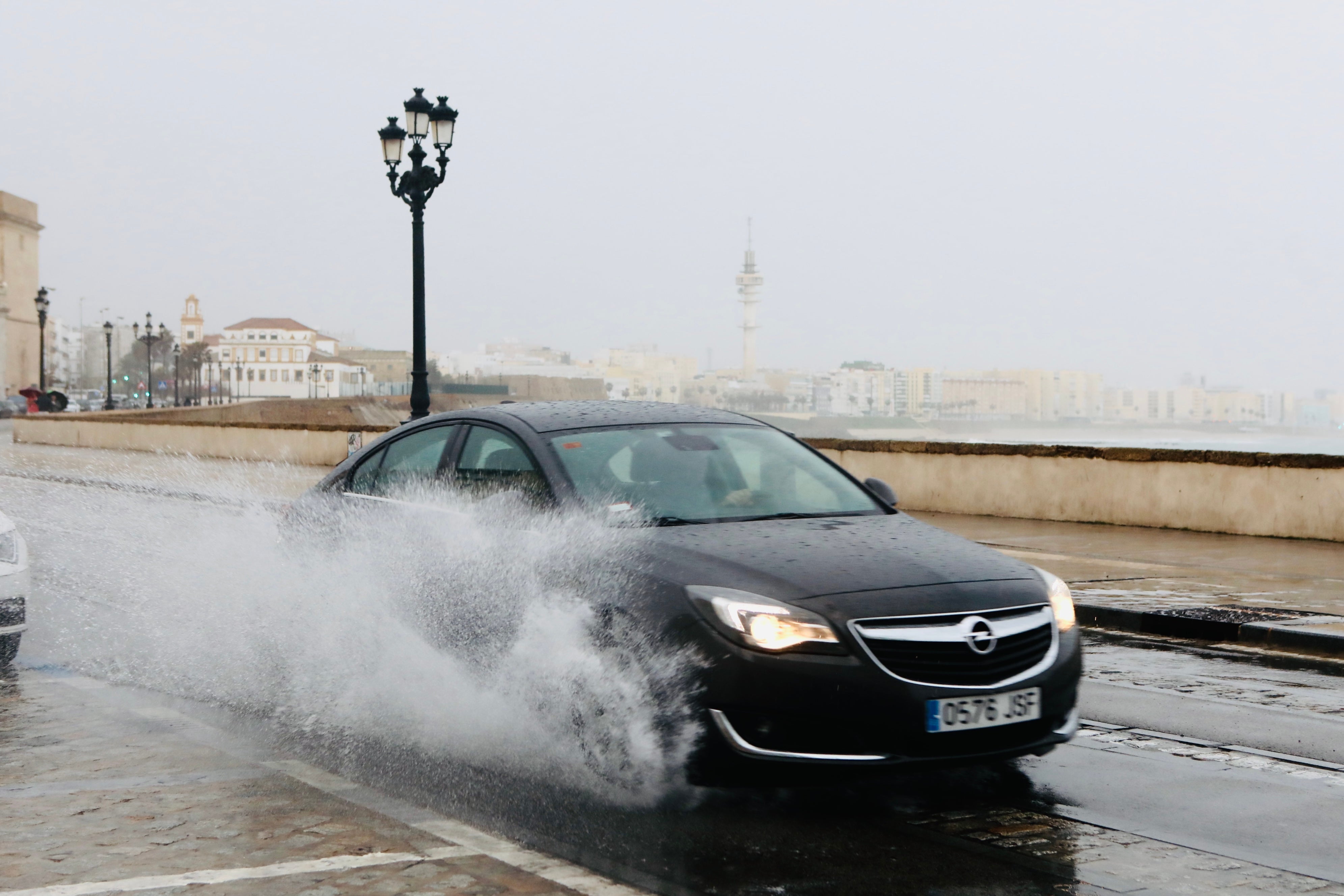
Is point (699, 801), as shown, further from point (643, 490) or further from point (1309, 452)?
point (1309, 452)

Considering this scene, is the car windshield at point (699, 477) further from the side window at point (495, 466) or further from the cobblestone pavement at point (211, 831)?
the cobblestone pavement at point (211, 831)

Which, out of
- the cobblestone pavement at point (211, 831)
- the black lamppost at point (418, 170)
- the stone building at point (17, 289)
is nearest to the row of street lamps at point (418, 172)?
the black lamppost at point (418, 170)

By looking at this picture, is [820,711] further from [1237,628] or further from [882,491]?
[1237,628]

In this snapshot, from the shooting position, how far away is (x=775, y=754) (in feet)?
15.2

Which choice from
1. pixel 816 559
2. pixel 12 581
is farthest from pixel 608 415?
pixel 12 581

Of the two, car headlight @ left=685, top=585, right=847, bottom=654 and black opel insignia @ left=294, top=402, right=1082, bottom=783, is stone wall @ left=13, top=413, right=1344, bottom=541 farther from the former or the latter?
car headlight @ left=685, top=585, right=847, bottom=654

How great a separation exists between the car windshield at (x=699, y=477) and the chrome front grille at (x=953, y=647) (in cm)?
107

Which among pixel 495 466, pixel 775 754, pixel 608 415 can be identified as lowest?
pixel 775 754

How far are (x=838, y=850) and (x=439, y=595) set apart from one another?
2115 mm

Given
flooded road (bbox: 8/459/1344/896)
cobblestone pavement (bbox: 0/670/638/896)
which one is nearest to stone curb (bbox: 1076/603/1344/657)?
flooded road (bbox: 8/459/1344/896)

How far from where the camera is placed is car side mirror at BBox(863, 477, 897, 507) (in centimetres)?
631

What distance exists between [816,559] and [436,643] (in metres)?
1.74

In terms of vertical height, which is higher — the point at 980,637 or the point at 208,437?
the point at 980,637

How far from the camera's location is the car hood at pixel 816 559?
15.8ft
